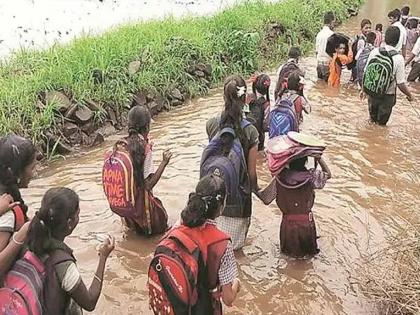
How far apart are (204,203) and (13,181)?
1.16 meters

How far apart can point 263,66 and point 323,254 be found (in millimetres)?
7557

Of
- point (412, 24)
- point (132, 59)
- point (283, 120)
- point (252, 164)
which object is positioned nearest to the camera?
point (252, 164)

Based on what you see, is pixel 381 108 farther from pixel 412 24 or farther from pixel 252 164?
pixel 412 24

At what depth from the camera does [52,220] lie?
10.3 feet

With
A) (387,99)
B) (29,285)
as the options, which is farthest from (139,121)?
(387,99)

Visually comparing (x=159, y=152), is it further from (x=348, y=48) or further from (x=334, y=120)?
(x=348, y=48)

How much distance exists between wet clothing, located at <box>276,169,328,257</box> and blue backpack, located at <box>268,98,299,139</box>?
1.11m

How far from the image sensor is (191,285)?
A: 3332 mm

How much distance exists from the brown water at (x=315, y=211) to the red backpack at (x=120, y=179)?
0.60m

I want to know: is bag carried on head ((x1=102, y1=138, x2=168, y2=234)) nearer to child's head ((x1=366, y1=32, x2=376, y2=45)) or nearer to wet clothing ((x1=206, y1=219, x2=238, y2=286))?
wet clothing ((x1=206, y1=219, x2=238, y2=286))

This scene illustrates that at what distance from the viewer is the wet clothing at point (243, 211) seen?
4953mm

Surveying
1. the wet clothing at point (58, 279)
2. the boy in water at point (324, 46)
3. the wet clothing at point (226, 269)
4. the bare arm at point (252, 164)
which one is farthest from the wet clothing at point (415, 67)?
Answer: the wet clothing at point (58, 279)

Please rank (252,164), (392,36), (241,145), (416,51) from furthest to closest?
(416,51), (392,36), (252,164), (241,145)

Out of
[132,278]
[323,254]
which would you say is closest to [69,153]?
[132,278]
